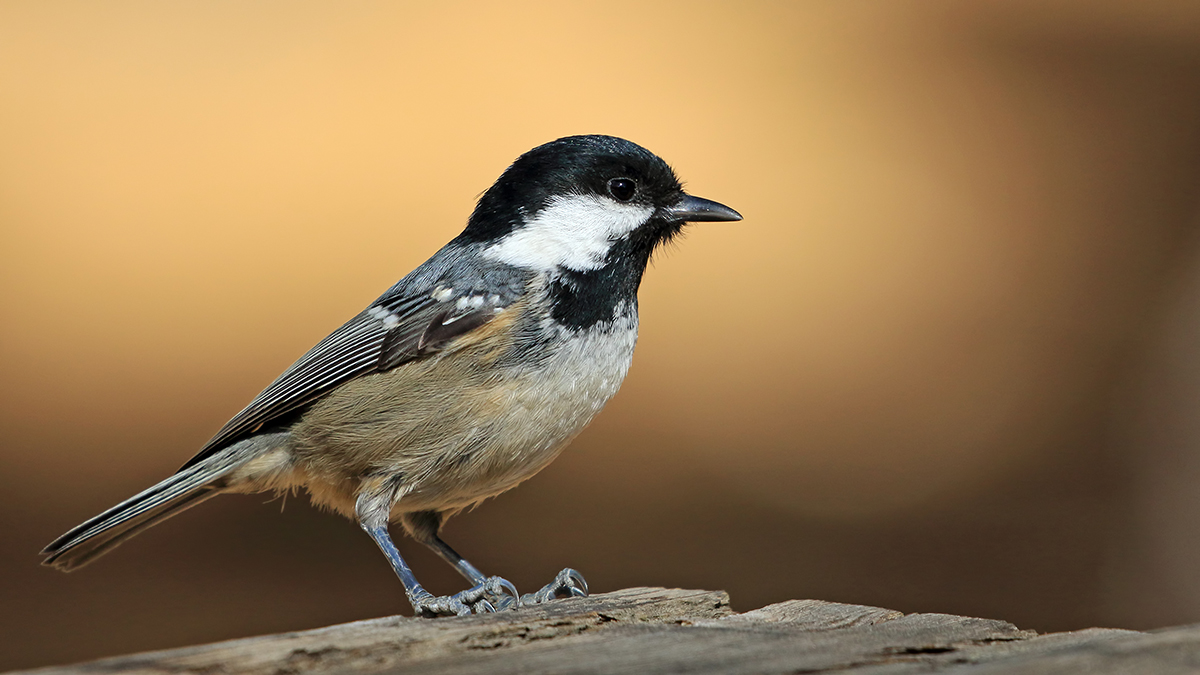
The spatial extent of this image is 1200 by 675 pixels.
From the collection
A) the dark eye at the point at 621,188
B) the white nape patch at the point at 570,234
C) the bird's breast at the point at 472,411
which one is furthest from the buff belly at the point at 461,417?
the dark eye at the point at 621,188

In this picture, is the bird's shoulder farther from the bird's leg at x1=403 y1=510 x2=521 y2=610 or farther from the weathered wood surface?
the weathered wood surface

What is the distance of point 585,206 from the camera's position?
2830mm

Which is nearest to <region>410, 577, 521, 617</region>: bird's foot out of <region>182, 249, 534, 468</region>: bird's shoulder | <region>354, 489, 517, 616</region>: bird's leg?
<region>354, 489, 517, 616</region>: bird's leg

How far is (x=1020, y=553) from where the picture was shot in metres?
4.56

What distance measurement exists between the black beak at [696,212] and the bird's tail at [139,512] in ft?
4.95

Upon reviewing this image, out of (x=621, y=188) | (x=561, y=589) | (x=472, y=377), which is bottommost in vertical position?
(x=561, y=589)

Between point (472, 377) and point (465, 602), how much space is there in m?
0.60

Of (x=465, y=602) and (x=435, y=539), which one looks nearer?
(x=465, y=602)

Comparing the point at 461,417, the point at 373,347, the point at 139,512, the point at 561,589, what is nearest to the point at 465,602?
the point at 561,589

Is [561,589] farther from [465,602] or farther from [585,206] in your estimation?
[585,206]

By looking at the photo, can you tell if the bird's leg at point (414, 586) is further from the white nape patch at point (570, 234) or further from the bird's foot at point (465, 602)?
the white nape patch at point (570, 234)

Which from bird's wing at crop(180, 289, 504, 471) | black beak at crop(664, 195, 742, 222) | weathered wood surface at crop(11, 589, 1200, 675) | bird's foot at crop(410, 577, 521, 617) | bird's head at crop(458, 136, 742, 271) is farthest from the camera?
black beak at crop(664, 195, 742, 222)

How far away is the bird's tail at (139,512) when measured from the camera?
8.76 ft

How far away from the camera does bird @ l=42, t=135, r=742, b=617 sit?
8.38 feet
